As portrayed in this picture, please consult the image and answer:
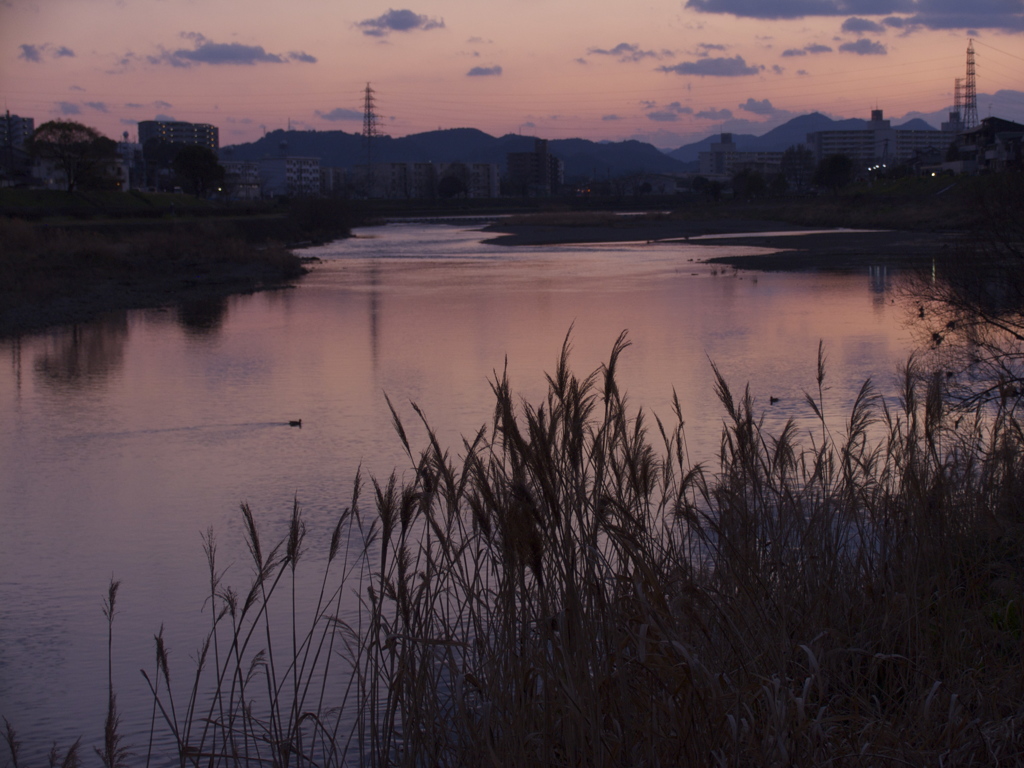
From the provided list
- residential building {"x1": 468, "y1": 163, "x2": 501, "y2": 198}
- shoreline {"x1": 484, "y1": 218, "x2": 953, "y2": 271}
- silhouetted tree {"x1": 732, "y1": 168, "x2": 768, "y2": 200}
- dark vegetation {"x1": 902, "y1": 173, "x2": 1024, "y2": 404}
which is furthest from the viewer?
residential building {"x1": 468, "y1": 163, "x2": 501, "y2": 198}

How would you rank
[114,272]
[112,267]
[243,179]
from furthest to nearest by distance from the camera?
[243,179] → [112,267] → [114,272]

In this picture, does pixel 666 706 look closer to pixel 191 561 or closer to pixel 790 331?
pixel 191 561

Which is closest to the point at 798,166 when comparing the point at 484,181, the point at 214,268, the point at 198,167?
→ the point at 484,181

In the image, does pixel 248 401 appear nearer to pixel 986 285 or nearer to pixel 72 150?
pixel 986 285

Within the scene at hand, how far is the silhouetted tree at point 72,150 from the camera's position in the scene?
164 feet

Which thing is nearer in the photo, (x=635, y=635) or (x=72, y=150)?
(x=635, y=635)

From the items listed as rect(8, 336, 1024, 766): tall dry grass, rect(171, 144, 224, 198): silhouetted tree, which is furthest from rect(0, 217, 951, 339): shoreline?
rect(171, 144, 224, 198): silhouetted tree

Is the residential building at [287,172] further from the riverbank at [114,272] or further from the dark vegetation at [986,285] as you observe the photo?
the dark vegetation at [986,285]

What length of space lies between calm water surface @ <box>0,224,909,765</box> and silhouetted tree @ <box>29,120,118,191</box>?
106ft

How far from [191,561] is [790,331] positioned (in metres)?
11.6

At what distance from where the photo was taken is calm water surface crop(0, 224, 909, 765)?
500 centimetres

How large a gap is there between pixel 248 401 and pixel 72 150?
A: 4642 centimetres

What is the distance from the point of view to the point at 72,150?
50594mm

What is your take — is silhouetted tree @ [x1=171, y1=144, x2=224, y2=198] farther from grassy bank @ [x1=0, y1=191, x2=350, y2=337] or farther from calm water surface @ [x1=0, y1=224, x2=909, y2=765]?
calm water surface @ [x1=0, y1=224, x2=909, y2=765]
